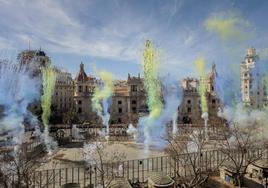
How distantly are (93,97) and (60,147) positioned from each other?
33910 mm

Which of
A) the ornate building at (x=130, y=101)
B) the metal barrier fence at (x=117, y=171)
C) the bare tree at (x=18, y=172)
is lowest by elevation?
the metal barrier fence at (x=117, y=171)

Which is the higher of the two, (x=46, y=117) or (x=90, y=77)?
(x=90, y=77)

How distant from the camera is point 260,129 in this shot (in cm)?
3653

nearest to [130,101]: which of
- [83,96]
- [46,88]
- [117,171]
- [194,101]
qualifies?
[83,96]

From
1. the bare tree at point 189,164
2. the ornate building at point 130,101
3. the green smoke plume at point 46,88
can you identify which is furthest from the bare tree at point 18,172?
the ornate building at point 130,101

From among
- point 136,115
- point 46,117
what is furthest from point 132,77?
point 46,117

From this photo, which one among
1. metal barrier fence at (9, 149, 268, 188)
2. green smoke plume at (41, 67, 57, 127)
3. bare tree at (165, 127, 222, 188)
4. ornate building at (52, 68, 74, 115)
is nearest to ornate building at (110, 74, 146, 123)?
ornate building at (52, 68, 74, 115)

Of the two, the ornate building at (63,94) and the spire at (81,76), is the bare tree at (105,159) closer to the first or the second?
the spire at (81,76)

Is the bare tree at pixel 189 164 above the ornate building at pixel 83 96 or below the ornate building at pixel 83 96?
below

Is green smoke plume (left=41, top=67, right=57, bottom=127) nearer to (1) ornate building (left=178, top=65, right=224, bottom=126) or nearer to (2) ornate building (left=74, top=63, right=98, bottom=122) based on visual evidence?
(2) ornate building (left=74, top=63, right=98, bottom=122)

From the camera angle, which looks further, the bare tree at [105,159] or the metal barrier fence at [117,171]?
the bare tree at [105,159]

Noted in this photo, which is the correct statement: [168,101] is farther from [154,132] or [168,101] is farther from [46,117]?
[46,117]

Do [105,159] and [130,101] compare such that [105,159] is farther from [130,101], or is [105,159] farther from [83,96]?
[83,96]

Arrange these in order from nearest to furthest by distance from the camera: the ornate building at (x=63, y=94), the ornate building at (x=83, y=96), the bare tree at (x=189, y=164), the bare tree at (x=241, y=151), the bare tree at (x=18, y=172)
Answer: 1. the bare tree at (x=18, y=172)
2. the bare tree at (x=189, y=164)
3. the bare tree at (x=241, y=151)
4. the ornate building at (x=83, y=96)
5. the ornate building at (x=63, y=94)
